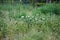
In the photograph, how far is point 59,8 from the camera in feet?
24.9

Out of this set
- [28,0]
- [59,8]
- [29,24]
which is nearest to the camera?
[29,24]

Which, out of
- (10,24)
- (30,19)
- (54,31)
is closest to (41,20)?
(30,19)

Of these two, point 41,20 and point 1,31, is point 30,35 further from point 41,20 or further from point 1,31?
point 41,20

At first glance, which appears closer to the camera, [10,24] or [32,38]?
[32,38]

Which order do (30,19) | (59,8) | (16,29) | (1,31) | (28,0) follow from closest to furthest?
(1,31) < (16,29) < (30,19) < (59,8) < (28,0)

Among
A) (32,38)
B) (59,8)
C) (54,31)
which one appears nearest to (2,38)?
(32,38)

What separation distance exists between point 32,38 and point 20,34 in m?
0.44

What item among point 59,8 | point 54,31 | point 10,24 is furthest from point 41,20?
point 59,8

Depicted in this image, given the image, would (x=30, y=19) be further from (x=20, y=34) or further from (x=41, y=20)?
(x=20, y=34)

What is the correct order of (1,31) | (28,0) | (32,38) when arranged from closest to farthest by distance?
(32,38) → (1,31) → (28,0)

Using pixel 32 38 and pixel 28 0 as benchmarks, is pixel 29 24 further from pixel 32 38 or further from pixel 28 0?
pixel 28 0

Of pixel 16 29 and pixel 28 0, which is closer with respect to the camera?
pixel 16 29

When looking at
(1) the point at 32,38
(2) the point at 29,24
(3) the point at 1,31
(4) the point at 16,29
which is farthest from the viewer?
(2) the point at 29,24

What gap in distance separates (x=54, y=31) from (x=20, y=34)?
3.50ft
